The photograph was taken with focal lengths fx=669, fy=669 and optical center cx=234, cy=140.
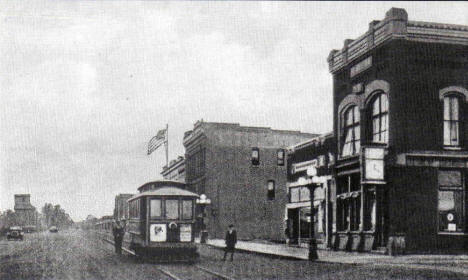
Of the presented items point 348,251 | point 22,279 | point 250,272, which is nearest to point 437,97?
point 348,251

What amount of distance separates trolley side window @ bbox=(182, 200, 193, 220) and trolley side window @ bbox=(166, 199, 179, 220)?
26 centimetres

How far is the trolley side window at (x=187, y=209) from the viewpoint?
88.7 ft

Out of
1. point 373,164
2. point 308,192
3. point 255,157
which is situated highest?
point 255,157

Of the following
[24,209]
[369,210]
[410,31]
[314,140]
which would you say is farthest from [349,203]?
[24,209]

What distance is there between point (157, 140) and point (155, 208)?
33612 millimetres

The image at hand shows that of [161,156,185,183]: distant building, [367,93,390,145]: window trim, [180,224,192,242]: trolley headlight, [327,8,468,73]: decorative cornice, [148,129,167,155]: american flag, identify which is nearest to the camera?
[180,224,192,242]: trolley headlight

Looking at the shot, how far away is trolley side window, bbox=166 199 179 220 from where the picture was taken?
87.9 feet

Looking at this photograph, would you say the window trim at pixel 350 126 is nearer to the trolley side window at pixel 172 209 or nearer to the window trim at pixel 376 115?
the window trim at pixel 376 115

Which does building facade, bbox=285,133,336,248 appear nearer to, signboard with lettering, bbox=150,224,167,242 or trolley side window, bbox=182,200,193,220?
trolley side window, bbox=182,200,193,220

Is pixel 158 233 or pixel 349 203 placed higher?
pixel 349 203

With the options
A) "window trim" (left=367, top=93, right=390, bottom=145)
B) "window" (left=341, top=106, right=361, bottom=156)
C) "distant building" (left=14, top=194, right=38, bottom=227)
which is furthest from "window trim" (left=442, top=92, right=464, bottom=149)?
"distant building" (left=14, top=194, right=38, bottom=227)

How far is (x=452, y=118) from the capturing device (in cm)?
2930

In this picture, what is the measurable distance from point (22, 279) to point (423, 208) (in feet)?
55.6

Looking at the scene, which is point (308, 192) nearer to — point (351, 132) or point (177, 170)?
point (351, 132)
